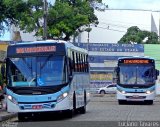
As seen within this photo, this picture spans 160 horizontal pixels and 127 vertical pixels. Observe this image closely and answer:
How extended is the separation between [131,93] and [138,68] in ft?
6.21

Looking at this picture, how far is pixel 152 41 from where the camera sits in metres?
96.1

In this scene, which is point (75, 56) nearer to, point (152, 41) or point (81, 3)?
point (81, 3)

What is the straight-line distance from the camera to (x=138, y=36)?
316 ft

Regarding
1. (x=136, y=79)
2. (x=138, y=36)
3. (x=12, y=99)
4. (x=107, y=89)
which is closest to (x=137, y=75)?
A: (x=136, y=79)

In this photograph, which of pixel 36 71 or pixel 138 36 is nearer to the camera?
pixel 36 71

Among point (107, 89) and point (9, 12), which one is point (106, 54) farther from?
point (9, 12)

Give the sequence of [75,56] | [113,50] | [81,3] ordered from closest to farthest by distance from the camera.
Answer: [75,56]
[81,3]
[113,50]

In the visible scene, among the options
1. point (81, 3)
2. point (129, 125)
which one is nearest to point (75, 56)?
point (129, 125)

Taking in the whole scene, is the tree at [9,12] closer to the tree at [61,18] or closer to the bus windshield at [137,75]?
the bus windshield at [137,75]

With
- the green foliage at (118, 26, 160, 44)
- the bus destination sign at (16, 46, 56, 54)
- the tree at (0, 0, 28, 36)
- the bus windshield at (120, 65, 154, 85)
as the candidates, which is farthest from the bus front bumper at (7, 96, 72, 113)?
the green foliage at (118, 26, 160, 44)

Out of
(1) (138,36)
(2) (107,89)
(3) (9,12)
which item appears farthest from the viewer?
(1) (138,36)

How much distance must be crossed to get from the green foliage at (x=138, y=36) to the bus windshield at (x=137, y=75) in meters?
54.5

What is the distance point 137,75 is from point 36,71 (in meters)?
18.2

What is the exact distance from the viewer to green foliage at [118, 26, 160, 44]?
9562 cm
